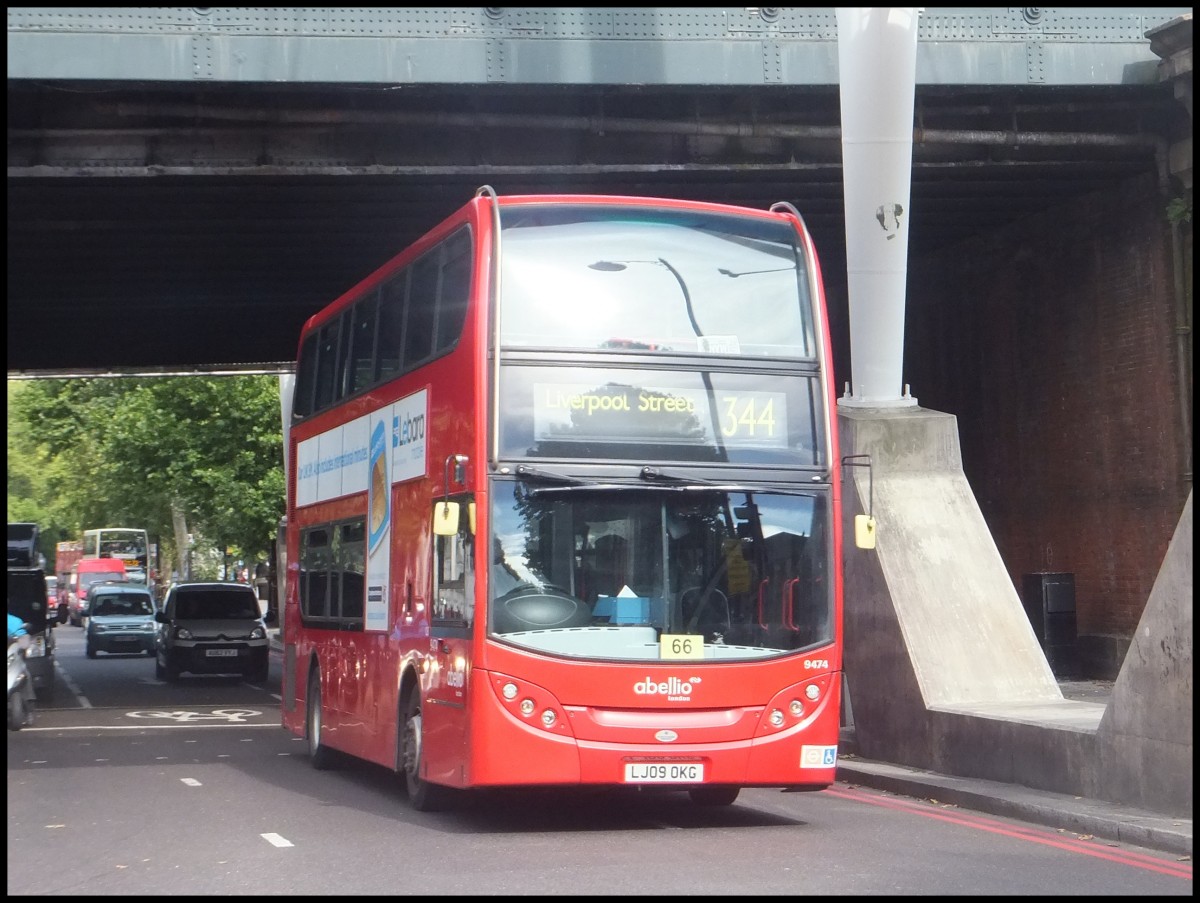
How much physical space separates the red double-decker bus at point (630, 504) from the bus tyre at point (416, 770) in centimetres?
9

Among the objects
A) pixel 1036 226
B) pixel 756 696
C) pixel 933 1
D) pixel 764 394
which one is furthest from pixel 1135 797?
pixel 1036 226

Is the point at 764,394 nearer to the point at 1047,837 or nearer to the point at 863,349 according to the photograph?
the point at 1047,837

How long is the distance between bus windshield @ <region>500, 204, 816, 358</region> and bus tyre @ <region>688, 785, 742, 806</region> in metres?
3.26

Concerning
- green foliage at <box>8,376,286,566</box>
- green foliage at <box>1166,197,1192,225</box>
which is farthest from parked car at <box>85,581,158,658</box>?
green foliage at <box>1166,197,1192,225</box>

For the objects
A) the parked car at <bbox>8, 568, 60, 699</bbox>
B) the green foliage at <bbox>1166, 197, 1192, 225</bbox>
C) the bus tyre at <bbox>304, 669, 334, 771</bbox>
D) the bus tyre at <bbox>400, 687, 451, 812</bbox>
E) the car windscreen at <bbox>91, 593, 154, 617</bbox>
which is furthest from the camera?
the car windscreen at <bbox>91, 593, 154, 617</bbox>

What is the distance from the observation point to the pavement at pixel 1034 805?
32.4 feet

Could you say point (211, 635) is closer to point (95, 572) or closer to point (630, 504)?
point (630, 504)

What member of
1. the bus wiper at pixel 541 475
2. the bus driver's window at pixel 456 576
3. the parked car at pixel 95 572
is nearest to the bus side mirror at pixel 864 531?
the bus wiper at pixel 541 475

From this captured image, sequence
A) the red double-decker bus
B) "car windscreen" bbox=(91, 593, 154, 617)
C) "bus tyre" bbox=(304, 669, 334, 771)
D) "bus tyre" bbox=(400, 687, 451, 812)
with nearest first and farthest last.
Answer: the red double-decker bus
"bus tyre" bbox=(400, 687, 451, 812)
"bus tyre" bbox=(304, 669, 334, 771)
"car windscreen" bbox=(91, 593, 154, 617)

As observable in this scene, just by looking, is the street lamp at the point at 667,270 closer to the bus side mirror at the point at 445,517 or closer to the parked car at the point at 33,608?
the bus side mirror at the point at 445,517

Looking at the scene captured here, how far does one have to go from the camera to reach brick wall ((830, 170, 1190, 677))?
21938 mm

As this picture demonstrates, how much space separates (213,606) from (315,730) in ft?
54.3

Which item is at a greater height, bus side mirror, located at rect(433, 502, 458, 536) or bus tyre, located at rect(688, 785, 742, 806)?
bus side mirror, located at rect(433, 502, 458, 536)

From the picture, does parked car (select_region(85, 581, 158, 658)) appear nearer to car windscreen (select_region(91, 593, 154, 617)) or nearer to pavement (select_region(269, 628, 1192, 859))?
car windscreen (select_region(91, 593, 154, 617))
